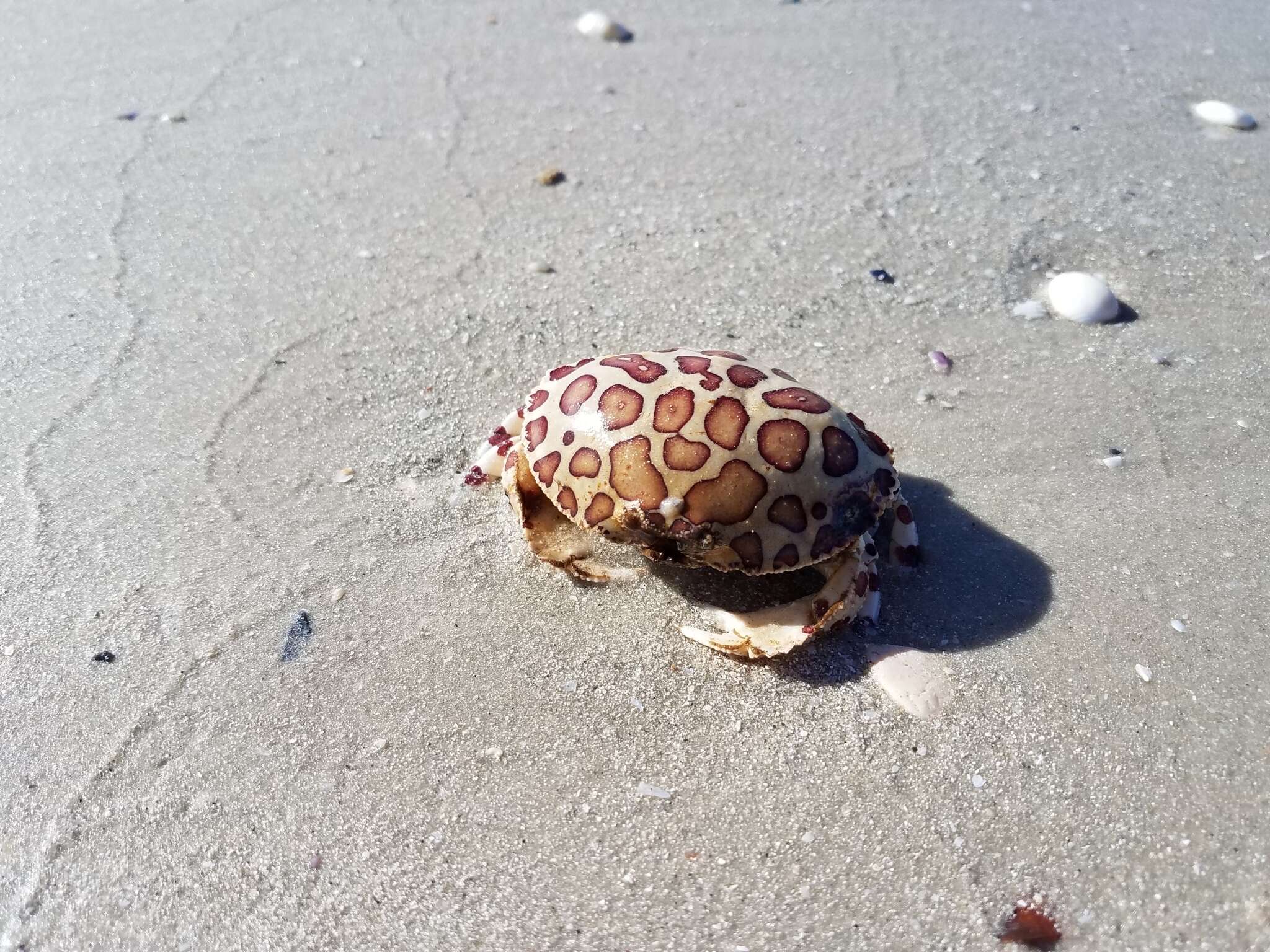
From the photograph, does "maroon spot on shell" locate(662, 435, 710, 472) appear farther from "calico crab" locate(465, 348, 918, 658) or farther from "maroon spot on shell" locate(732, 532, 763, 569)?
"maroon spot on shell" locate(732, 532, 763, 569)

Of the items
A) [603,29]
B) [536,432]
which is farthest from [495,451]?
[603,29]

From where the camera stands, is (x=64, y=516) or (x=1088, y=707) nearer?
(x=1088, y=707)

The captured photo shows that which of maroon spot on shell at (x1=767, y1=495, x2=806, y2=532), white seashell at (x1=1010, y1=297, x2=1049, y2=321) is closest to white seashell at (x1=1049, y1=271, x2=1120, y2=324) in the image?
white seashell at (x1=1010, y1=297, x2=1049, y2=321)

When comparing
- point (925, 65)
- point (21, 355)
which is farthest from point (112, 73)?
point (925, 65)

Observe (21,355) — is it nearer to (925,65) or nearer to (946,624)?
(946,624)

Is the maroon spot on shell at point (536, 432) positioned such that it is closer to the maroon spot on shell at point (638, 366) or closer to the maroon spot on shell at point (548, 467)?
the maroon spot on shell at point (548, 467)

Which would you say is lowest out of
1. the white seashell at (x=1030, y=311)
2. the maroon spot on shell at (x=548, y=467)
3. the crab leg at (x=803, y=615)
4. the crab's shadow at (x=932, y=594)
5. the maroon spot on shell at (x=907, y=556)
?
the crab's shadow at (x=932, y=594)

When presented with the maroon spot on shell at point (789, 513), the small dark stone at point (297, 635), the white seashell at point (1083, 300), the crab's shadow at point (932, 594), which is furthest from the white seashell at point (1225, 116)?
the small dark stone at point (297, 635)

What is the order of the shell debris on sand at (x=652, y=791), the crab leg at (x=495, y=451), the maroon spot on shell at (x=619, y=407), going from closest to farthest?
the shell debris on sand at (x=652, y=791) → the maroon spot on shell at (x=619, y=407) → the crab leg at (x=495, y=451)
